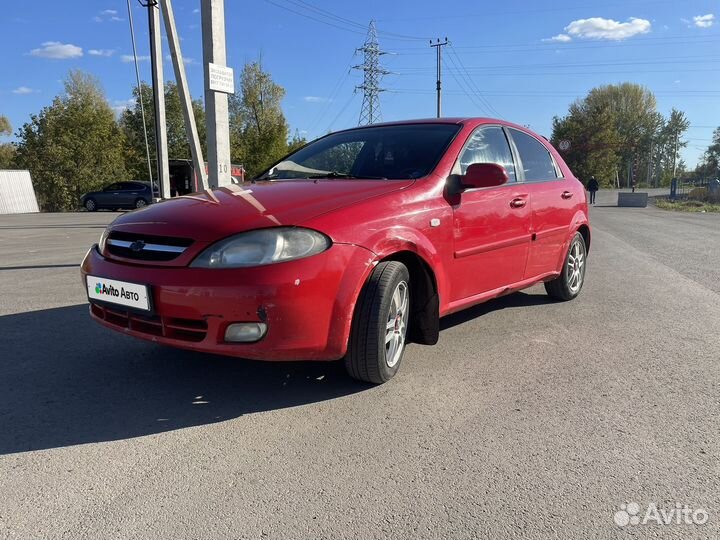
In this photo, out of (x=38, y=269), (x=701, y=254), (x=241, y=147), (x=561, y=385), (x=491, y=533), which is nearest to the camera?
(x=491, y=533)

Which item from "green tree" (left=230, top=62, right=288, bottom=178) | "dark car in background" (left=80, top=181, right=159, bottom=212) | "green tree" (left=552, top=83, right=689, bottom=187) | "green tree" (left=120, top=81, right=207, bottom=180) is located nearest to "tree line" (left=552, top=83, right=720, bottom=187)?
"green tree" (left=552, top=83, right=689, bottom=187)

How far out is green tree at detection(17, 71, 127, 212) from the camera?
131ft

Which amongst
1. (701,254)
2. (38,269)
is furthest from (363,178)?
(701,254)

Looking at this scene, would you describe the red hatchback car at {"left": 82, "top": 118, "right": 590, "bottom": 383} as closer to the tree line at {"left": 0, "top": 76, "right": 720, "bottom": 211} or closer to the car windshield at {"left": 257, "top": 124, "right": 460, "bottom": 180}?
the car windshield at {"left": 257, "top": 124, "right": 460, "bottom": 180}

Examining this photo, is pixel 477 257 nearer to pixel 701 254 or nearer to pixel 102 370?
pixel 102 370

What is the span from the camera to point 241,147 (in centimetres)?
4453

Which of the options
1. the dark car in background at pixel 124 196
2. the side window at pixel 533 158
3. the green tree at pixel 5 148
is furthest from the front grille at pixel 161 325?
the green tree at pixel 5 148

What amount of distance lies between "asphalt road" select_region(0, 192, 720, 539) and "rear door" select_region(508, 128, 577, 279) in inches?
25.9

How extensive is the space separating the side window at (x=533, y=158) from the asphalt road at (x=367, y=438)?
1.35 m

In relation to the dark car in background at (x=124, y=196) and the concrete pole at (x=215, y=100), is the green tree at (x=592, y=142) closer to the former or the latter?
the dark car in background at (x=124, y=196)

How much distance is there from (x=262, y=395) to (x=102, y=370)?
1.14 meters

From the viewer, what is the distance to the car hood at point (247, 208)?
2.83m

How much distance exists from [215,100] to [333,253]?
7185mm

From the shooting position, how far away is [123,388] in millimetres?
3197
